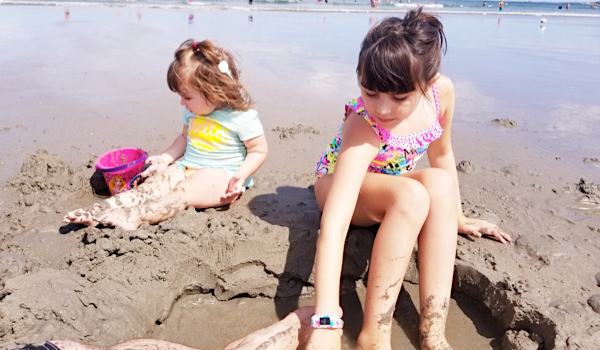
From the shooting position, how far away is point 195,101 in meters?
2.97

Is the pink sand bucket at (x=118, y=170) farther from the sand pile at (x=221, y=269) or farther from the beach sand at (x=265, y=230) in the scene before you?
the sand pile at (x=221, y=269)

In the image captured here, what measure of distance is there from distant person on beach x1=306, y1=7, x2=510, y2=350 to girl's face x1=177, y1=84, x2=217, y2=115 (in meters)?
1.10

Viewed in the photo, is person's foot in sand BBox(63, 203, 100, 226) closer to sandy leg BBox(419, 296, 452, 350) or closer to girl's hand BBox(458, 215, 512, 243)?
sandy leg BBox(419, 296, 452, 350)

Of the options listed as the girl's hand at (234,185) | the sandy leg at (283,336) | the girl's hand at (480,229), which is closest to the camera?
the sandy leg at (283,336)

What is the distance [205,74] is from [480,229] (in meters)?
1.96

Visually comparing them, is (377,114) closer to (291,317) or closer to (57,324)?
(291,317)

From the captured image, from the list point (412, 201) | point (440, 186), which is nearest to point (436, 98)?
point (440, 186)

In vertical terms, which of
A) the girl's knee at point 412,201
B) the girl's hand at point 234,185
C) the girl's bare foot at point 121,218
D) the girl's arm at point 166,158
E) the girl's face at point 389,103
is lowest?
the girl's bare foot at point 121,218

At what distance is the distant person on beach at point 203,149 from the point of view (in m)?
2.81

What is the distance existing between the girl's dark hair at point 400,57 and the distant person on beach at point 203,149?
1.27 metres

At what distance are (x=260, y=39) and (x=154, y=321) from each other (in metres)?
8.69

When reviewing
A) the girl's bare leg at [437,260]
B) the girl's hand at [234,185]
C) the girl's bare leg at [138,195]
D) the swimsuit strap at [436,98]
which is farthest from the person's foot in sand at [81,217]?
the swimsuit strap at [436,98]

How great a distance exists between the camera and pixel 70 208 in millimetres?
3146

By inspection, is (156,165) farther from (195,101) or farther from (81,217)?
(81,217)
